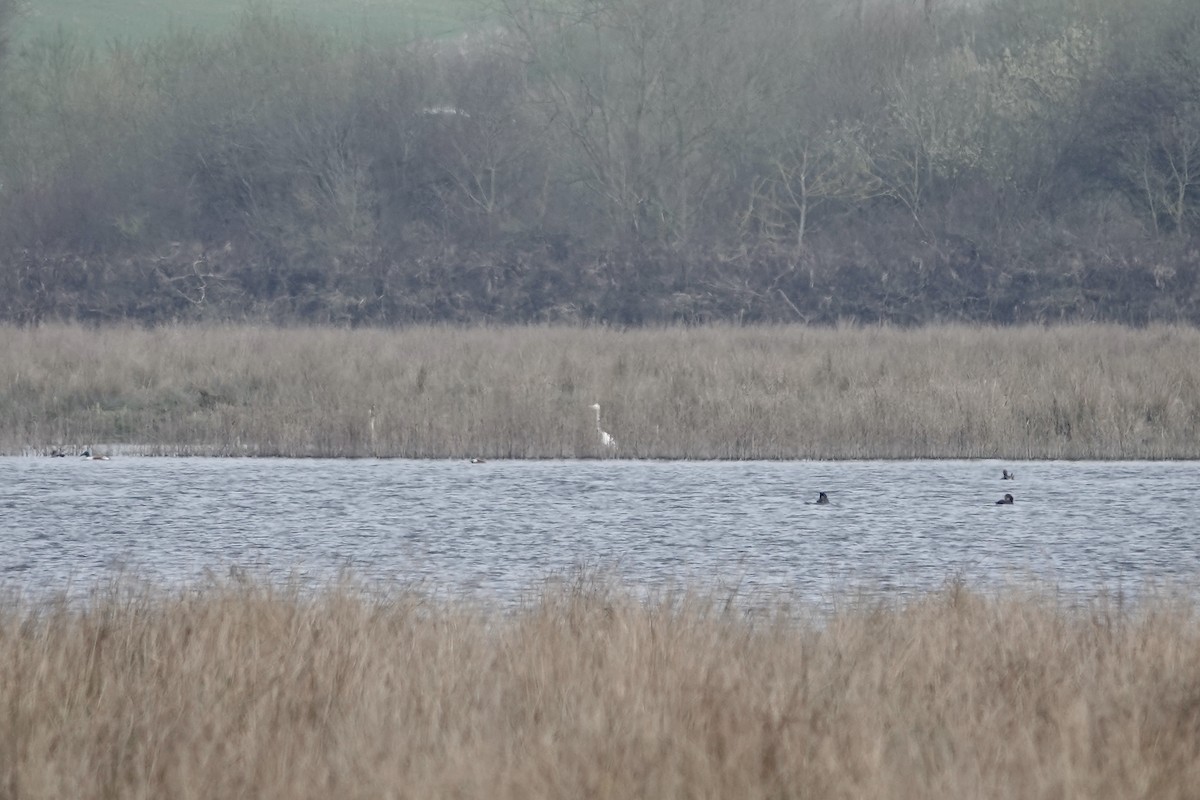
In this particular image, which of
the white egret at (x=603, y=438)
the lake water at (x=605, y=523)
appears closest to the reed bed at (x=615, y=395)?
the white egret at (x=603, y=438)

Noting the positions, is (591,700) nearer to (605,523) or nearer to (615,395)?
(605,523)

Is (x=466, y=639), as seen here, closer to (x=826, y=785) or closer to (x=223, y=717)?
(x=223, y=717)

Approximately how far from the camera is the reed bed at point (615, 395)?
1772 cm

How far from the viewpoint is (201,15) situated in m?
64.6

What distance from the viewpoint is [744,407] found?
1855 centimetres

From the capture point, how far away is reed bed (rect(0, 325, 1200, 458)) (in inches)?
698

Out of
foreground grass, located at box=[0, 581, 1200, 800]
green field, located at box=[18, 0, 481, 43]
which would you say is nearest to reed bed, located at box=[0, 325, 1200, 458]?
foreground grass, located at box=[0, 581, 1200, 800]

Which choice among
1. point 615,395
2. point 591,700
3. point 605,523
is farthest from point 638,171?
point 591,700

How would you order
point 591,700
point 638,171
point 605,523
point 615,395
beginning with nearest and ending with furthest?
point 591,700
point 605,523
point 615,395
point 638,171

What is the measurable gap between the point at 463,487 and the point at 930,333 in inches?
458

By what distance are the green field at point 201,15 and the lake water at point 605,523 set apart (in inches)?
1845

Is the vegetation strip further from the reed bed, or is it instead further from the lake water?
the lake water

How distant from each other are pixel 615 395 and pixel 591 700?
44.2ft

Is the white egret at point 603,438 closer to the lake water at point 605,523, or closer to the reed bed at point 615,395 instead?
the reed bed at point 615,395
